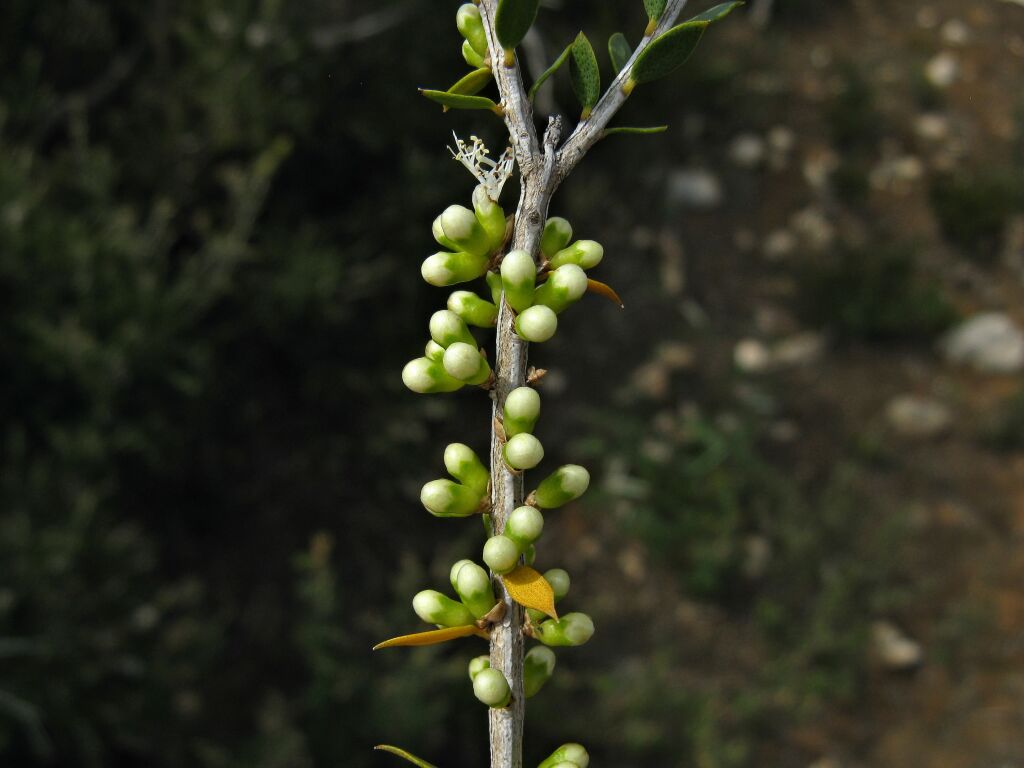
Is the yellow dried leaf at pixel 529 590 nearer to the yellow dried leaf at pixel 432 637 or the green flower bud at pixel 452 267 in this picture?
the yellow dried leaf at pixel 432 637

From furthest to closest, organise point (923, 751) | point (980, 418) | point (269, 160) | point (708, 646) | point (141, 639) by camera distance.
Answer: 1. point (980, 418)
2. point (708, 646)
3. point (923, 751)
4. point (269, 160)
5. point (141, 639)

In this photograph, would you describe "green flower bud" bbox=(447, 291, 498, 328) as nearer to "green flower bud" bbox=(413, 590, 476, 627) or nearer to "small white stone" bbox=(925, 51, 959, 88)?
"green flower bud" bbox=(413, 590, 476, 627)

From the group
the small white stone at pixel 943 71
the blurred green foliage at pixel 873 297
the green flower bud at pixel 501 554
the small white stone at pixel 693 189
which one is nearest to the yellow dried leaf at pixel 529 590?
the green flower bud at pixel 501 554

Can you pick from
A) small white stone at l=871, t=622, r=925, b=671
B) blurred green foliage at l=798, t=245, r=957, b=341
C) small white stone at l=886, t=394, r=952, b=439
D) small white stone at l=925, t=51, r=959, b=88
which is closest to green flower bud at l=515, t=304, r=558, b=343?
small white stone at l=871, t=622, r=925, b=671

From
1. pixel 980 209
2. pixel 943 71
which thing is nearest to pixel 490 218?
pixel 980 209

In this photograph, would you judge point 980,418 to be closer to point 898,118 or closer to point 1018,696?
point 1018,696

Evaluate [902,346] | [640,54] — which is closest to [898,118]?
[902,346]
